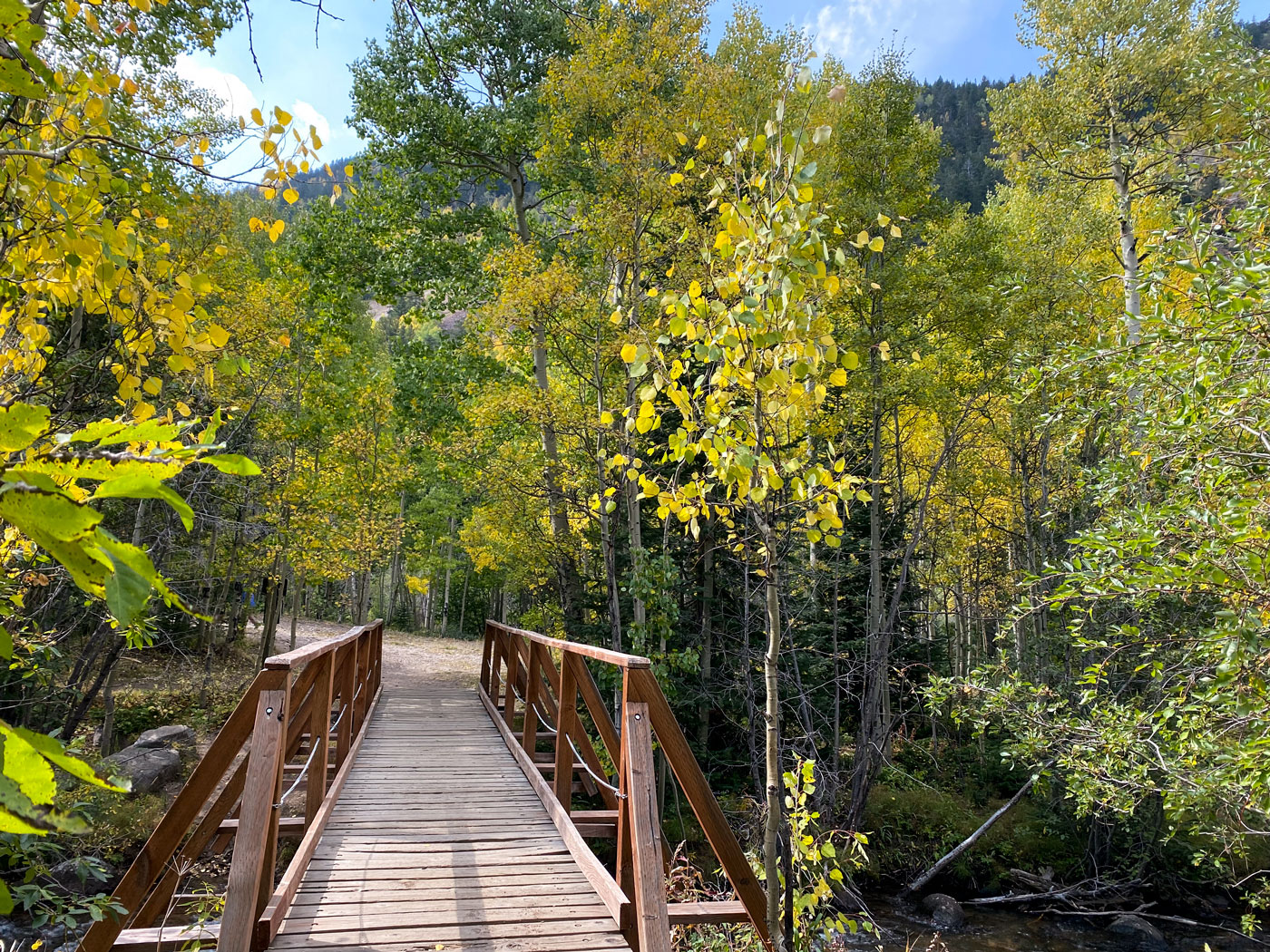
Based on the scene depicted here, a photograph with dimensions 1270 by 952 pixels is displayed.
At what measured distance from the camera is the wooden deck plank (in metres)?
2.99

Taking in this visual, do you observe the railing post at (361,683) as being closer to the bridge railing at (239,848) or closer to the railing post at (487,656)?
the railing post at (487,656)

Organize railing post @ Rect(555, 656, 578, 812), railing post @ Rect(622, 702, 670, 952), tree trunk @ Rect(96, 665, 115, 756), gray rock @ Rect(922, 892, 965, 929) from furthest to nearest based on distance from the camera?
tree trunk @ Rect(96, 665, 115, 756) < gray rock @ Rect(922, 892, 965, 929) < railing post @ Rect(555, 656, 578, 812) < railing post @ Rect(622, 702, 670, 952)

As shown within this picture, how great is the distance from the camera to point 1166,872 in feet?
34.7

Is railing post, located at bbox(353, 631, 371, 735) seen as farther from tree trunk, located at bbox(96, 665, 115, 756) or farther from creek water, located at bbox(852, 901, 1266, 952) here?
creek water, located at bbox(852, 901, 1266, 952)

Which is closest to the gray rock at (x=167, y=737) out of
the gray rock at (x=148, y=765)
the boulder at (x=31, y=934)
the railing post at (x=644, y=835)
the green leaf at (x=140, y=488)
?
the gray rock at (x=148, y=765)

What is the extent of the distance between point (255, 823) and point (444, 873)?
134 centimetres

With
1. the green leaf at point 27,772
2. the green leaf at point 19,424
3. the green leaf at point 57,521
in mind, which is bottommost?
the green leaf at point 27,772

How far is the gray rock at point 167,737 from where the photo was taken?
10062 millimetres

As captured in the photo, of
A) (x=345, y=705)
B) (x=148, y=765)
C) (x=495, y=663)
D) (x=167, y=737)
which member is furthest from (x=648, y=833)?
(x=167, y=737)

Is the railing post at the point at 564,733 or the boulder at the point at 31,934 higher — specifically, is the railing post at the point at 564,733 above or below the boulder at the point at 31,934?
above

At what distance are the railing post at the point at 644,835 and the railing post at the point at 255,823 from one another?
135cm

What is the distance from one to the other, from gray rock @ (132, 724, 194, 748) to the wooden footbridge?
6.15 meters

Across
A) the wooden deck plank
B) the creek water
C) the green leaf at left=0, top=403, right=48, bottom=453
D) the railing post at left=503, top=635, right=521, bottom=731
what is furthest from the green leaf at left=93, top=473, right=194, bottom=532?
the creek water

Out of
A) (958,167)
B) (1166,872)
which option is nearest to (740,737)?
(1166,872)
